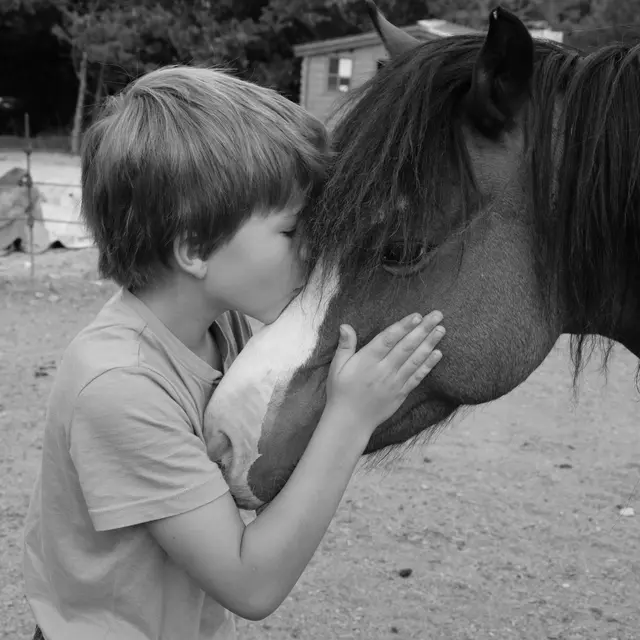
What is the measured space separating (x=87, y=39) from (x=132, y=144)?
2078 cm

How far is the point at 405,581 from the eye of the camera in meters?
3.38

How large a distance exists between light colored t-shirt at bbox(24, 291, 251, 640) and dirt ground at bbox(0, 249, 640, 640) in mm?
833

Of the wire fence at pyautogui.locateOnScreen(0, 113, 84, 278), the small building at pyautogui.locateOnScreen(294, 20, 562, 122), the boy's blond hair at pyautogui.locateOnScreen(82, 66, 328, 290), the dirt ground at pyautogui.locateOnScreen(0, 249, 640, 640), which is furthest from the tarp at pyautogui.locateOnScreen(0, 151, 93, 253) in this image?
the boy's blond hair at pyautogui.locateOnScreen(82, 66, 328, 290)

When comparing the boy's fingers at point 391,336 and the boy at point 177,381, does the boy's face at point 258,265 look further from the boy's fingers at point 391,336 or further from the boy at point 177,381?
the boy's fingers at point 391,336

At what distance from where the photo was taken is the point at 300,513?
139 cm

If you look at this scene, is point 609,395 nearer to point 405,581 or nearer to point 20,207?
point 405,581

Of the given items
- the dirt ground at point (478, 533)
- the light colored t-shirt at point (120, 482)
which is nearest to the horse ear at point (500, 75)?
the light colored t-shirt at point (120, 482)

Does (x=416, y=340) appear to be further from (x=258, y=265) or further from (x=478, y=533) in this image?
(x=478, y=533)

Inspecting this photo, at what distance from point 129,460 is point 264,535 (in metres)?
0.25

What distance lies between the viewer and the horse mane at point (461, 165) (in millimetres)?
1507

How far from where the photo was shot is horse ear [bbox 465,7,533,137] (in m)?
1.37

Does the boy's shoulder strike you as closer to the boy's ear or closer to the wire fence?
the boy's ear

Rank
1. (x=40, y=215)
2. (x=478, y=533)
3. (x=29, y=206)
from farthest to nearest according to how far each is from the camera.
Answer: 1. (x=40, y=215)
2. (x=29, y=206)
3. (x=478, y=533)

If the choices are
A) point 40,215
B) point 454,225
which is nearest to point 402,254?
point 454,225
